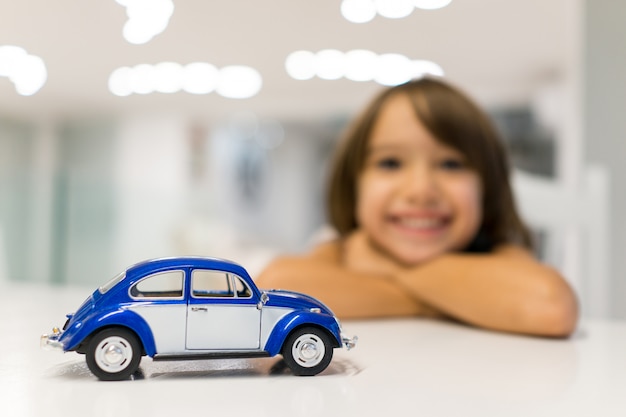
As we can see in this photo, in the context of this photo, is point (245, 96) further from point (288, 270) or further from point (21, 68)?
point (21, 68)

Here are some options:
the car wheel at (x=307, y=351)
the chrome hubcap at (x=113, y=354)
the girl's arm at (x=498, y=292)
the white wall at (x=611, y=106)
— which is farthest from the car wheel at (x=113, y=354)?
the white wall at (x=611, y=106)

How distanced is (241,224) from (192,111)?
1411 millimetres

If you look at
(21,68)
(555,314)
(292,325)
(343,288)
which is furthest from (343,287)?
(21,68)

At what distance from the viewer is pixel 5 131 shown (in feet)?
2.46

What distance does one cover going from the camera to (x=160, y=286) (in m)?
0.46

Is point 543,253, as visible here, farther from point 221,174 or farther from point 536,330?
point 221,174

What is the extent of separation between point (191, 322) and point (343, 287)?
0.40m

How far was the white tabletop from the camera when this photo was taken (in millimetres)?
380

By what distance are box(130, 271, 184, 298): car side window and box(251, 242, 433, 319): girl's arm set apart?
1.06 ft

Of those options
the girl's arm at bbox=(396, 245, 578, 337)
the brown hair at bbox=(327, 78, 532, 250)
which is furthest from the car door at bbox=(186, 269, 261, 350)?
the brown hair at bbox=(327, 78, 532, 250)

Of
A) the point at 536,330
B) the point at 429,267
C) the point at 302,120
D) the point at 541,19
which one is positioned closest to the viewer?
the point at 536,330

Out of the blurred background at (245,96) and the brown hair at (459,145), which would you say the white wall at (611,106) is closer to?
the blurred background at (245,96)

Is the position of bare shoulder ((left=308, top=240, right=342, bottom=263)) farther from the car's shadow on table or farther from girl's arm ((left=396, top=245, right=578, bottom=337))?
the car's shadow on table

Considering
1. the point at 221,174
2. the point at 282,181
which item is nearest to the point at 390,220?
the point at 221,174
